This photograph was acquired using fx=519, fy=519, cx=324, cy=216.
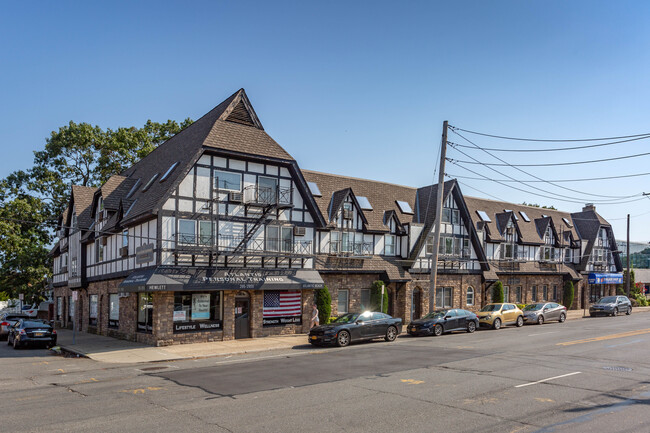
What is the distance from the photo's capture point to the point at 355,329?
23062mm

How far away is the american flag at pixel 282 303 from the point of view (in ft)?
88.1

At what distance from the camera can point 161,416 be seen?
10.0 metres

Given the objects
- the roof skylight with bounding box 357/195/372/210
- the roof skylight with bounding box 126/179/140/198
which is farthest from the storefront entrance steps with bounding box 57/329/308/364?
the roof skylight with bounding box 357/195/372/210

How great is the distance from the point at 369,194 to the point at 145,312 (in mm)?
16819

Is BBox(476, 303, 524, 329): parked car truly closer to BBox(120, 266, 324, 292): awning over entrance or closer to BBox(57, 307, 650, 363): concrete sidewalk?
BBox(120, 266, 324, 292): awning over entrance

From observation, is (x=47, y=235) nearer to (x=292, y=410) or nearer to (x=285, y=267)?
(x=285, y=267)

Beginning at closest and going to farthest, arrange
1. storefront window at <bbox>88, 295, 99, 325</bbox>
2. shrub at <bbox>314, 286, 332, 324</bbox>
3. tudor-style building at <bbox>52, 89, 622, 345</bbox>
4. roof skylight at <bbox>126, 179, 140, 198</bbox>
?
tudor-style building at <bbox>52, 89, 622, 345</bbox> → shrub at <bbox>314, 286, 332, 324</bbox> → roof skylight at <bbox>126, 179, 140, 198</bbox> → storefront window at <bbox>88, 295, 99, 325</bbox>

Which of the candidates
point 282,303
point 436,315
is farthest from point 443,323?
point 282,303

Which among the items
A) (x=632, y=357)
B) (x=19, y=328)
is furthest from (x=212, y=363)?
(x=632, y=357)

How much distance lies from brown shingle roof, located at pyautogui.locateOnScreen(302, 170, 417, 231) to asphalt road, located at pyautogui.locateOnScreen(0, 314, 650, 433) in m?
13.9

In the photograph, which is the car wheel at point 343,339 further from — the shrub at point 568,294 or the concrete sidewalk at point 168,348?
the shrub at point 568,294

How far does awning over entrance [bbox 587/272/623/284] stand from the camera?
50.1 m

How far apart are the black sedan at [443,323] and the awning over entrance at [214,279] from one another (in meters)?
5.51

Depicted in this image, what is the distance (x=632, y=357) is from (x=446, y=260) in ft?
63.4
